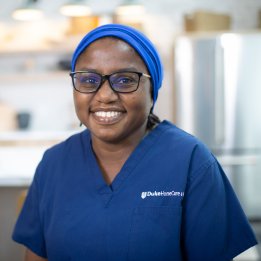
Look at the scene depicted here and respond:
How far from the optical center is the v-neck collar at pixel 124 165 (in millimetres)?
929

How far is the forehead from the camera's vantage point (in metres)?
0.87

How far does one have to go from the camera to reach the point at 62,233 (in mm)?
913

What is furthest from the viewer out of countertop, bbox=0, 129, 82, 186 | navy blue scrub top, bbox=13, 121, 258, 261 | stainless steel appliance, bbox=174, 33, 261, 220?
countertop, bbox=0, 129, 82, 186

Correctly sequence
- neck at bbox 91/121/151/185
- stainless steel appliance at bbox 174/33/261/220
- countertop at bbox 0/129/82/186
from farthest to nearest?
1. countertop at bbox 0/129/82/186
2. stainless steel appliance at bbox 174/33/261/220
3. neck at bbox 91/121/151/185

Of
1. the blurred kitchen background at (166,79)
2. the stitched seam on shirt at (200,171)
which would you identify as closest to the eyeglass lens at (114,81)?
the stitched seam on shirt at (200,171)

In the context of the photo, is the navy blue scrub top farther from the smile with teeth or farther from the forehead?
the forehead

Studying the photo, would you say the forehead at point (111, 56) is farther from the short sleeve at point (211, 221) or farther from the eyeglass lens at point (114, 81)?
the short sleeve at point (211, 221)

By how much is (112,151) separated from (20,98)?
10.2 feet

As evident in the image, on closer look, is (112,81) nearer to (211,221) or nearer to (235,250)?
(211,221)

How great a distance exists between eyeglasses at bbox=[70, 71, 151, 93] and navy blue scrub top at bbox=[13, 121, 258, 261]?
22 centimetres

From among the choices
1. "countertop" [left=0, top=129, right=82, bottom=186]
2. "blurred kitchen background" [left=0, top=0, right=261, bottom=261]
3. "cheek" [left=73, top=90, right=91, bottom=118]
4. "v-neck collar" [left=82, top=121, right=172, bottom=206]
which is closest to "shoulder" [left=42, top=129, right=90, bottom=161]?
"v-neck collar" [left=82, top=121, right=172, bottom=206]

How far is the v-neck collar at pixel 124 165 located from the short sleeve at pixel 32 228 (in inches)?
8.7

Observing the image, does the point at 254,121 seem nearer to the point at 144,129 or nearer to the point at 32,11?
the point at 144,129

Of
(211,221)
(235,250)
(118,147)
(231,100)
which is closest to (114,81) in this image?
(118,147)
